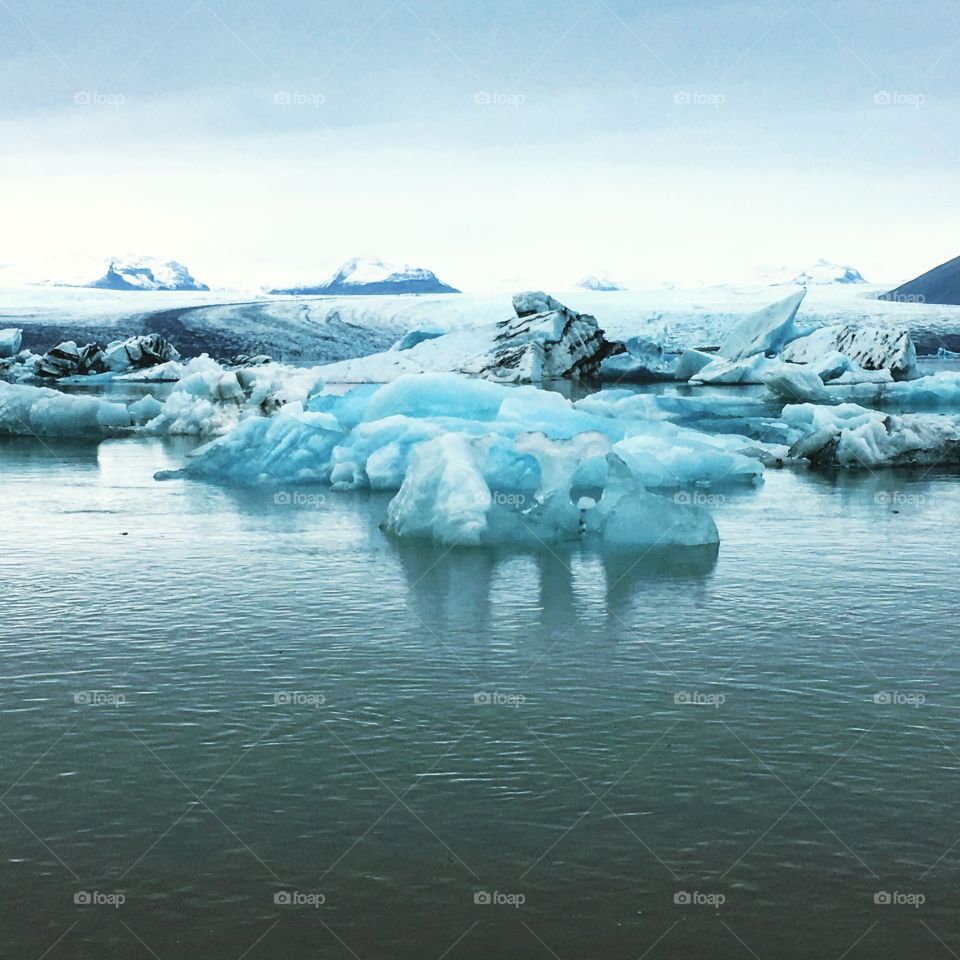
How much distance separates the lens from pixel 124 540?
9.85 meters

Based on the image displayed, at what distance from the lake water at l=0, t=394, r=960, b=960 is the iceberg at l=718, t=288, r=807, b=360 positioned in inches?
1051

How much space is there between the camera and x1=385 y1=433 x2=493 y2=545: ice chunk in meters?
9.55

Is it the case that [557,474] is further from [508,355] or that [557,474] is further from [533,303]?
[533,303]

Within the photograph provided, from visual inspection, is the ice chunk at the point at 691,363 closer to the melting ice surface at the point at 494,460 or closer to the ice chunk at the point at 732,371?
the ice chunk at the point at 732,371

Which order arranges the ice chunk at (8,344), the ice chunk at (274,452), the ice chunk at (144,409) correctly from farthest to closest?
the ice chunk at (8,344) < the ice chunk at (144,409) < the ice chunk at (274,452)

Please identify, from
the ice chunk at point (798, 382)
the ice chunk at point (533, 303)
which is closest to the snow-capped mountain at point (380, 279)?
the ice chunk at point (533, 303)

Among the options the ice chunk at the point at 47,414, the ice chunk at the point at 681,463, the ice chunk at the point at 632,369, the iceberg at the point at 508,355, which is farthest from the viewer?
the ice chunk at the point at 632,369

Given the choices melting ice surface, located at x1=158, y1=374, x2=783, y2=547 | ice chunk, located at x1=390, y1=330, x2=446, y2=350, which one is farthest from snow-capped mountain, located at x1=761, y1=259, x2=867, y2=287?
melting ice surface, located at x1=158, y1=374, x2=783, y2=547

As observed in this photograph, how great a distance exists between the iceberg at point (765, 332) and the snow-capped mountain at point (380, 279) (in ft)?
410

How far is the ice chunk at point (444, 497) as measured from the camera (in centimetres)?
955

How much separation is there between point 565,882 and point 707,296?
55.0 m

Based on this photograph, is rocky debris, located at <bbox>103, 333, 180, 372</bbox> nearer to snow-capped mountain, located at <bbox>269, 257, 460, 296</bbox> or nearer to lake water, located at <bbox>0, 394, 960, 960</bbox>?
lake water, located at <bbox>0, 394, 960, 960</bbox>

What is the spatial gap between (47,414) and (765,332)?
21217mm

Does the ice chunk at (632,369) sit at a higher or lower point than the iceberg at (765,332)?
lower
